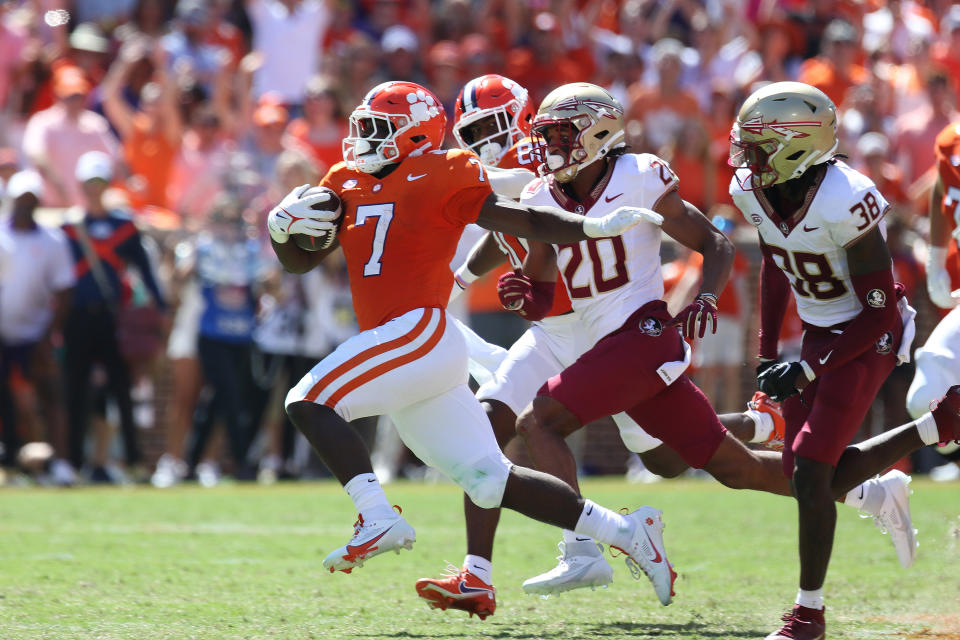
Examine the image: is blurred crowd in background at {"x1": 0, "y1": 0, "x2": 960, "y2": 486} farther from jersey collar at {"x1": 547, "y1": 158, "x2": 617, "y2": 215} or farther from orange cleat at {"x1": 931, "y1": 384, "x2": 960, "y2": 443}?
orange cleat at {"x1": 931, "y1": 384, "x2": 960, "y2": 443}

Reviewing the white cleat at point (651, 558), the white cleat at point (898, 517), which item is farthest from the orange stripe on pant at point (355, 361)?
the white cleat at point (898, 517)

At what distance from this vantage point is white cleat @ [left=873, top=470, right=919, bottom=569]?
5.57 meters

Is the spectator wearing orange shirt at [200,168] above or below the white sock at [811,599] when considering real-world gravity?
above

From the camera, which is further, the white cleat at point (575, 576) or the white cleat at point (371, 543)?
the white cleat at point (575, 576)

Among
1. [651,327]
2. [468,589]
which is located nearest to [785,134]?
[651,327]

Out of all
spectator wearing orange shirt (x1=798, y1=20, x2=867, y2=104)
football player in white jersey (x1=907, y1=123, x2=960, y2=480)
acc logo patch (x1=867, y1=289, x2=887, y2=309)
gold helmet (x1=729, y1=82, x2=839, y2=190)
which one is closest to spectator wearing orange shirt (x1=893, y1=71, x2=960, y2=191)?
spectator wearing orange shirt (x1=798, y1=20, x2=867, y2=104)

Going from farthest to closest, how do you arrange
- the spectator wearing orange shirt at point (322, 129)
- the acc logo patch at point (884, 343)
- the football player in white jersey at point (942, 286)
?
the spectator wearing orange shirt at point (322, 129) → the football player in white jersey at point (942, 286) → the acc logo patch at point (884, 343)

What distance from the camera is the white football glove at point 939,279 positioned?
6770 mm

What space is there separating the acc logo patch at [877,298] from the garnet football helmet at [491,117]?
6.23 feet

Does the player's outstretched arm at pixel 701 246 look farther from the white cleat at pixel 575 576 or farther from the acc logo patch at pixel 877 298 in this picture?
the white cleat at pixel 575 576

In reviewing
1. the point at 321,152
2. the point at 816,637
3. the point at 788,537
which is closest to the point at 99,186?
the point at 321,152

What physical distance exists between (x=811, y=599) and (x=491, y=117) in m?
2.57

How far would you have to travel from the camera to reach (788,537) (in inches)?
305

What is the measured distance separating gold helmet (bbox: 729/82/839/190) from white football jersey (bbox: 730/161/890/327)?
9 centimetres
